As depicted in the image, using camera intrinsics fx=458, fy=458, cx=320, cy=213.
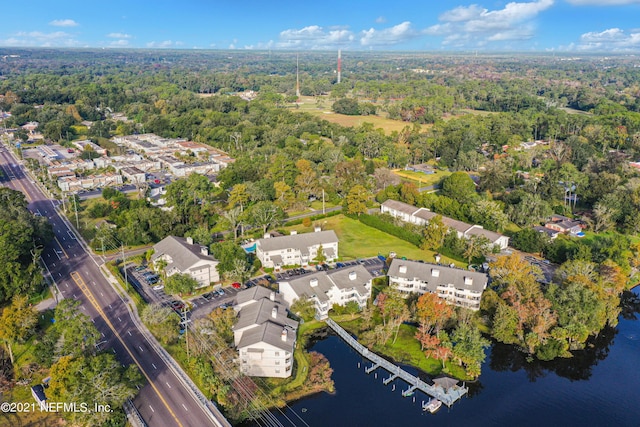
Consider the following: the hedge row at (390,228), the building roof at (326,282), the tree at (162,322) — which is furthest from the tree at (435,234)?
the tree at (162,322)

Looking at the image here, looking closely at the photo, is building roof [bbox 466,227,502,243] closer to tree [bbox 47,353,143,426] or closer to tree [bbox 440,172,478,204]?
tree [bbox 440,172,478,204]

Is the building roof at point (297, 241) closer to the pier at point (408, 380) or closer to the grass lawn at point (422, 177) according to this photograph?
the pier at point (408, 380)

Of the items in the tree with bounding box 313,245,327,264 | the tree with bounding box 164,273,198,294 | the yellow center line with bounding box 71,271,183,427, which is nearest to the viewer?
the yellow center line with bounding box 71,271,183,427

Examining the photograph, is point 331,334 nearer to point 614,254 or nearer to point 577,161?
point 614,254

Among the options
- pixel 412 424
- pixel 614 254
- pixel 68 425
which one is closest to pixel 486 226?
pixel 614 254

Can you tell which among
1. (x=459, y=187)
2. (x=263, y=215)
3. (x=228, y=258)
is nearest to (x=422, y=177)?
(x=459, y=187)

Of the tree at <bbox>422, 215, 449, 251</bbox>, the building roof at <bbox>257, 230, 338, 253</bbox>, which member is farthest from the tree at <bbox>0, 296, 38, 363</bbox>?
the tree at <bbox>422, 215, 449, 251</bbox>
